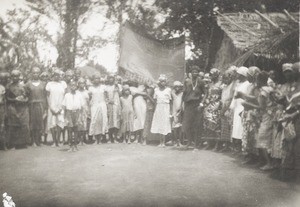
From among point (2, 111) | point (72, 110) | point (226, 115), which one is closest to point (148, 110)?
point (72, 110)

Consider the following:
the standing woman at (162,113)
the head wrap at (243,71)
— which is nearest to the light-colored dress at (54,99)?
the standing woman at (162,113)

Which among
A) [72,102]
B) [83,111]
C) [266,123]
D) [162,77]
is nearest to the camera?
[266,123]

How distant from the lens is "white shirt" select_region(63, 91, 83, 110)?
7422 mm

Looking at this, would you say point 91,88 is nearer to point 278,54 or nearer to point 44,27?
point 44,27

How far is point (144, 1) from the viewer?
5.50 metres

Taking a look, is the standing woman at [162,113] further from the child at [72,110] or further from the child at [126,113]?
the child at [72,110]

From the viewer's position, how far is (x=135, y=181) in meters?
5.07

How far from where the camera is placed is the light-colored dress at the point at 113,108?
27.8 feet

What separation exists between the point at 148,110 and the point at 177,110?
2.09 ft

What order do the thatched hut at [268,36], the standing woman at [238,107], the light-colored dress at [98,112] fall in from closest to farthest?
the thatched hut at [268,36], the standing woman at [238,107], the light-colored dress at [98,112]

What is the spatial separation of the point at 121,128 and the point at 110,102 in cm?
60

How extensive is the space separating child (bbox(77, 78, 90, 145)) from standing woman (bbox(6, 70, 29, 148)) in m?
1.03

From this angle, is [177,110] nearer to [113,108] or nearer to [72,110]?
[113,108]

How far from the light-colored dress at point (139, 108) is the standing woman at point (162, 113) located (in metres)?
0.45
